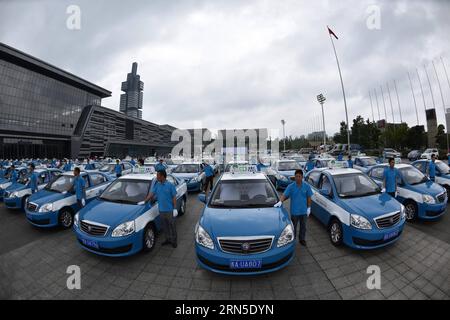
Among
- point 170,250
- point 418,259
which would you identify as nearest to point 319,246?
point 418,259

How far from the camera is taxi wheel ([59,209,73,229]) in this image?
5312mm

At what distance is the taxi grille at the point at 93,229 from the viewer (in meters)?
3.59

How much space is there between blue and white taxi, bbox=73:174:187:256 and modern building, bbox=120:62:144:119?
683 feet

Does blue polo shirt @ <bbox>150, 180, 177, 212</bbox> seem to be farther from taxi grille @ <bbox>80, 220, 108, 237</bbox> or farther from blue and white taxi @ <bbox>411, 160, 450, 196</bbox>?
blue and white taxi @ <bbox>411, 160, 450, 196</bbox>

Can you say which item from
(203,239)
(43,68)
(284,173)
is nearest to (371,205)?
(203,239)

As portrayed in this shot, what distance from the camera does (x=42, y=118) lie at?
40750 mm

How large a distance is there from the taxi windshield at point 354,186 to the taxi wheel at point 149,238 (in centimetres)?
428

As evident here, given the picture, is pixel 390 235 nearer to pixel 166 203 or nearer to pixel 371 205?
pixel 371 205

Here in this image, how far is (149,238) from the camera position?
411 cm

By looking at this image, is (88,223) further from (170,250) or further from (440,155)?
(440,155)

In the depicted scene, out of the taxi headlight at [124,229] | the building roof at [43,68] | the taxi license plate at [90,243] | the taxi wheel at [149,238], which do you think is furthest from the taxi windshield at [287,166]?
the building roof at [43,68]

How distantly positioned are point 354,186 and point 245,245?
3399 millimetres

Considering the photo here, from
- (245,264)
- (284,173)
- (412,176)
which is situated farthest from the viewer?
(284,173)

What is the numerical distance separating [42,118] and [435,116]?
84.3 metres
